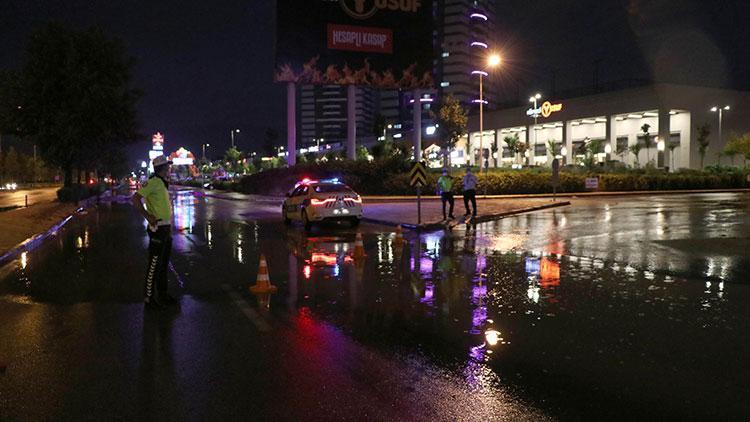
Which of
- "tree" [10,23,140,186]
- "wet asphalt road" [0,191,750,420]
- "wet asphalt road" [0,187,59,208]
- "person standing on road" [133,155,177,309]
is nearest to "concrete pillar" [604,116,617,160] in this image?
"tree" [10,23,140,186]

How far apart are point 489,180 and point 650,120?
40060 mm

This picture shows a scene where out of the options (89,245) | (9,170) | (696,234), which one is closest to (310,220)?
(89,245)

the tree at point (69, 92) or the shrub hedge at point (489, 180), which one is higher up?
the tree at point (69, 92)

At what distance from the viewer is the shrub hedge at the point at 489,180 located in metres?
42.8

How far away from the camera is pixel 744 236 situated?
15461mm

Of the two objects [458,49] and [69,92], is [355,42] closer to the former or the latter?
[69,92]

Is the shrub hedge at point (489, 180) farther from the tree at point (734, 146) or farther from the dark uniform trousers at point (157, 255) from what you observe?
the dark uniform trousers at point (157, 255)

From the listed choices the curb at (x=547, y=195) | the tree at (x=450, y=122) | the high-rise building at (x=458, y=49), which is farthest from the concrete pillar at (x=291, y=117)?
the high-rise building at (x=458, y=49)

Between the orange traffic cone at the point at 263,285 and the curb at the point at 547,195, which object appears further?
the curb at the point at 547,195

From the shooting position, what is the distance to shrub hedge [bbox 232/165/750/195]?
140ft

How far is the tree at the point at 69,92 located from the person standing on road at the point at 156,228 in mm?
30092

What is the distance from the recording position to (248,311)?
7.81 meters

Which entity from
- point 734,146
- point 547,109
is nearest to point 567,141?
point 547,109

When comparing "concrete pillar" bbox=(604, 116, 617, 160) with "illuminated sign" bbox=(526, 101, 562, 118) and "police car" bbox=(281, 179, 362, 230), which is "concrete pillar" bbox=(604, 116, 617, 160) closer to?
"illuminated sign" bbox=(526, 101, 562, 118)
